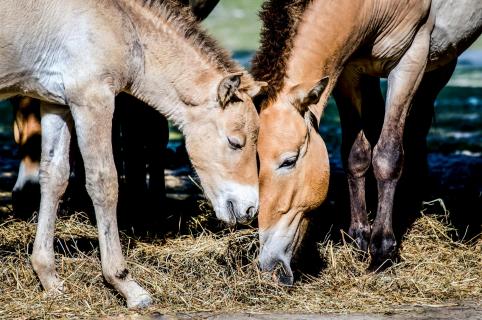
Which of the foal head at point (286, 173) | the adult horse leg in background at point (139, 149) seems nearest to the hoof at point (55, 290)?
the foal head at point (286, 173)

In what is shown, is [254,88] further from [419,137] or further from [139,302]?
[419,137]

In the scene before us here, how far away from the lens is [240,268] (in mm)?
6918

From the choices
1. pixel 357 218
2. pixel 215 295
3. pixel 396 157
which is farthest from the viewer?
pixel 357 218

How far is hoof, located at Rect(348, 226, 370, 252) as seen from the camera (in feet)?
25.7

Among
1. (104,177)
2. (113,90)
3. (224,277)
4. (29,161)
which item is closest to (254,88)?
(113,90)

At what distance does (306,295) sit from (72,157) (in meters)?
2.72

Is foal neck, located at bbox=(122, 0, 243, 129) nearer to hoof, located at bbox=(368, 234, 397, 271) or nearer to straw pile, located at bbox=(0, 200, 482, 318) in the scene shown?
straw pile, located at bbox=(0, 200, 482, 318)

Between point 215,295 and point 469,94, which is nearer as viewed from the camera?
Answer: point 215,295

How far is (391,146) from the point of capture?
741 centimetres

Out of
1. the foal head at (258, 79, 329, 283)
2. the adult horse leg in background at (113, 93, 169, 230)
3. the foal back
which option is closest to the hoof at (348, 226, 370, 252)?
the foal head at (258, 79, 329, 283)

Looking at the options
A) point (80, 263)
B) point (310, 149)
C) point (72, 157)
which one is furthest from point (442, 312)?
point (72, 157)

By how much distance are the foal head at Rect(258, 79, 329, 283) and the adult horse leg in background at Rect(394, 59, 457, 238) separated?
8.03 ft

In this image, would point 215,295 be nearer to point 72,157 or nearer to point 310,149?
point 310,149

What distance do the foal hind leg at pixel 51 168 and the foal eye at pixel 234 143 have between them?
1195 millimetres
